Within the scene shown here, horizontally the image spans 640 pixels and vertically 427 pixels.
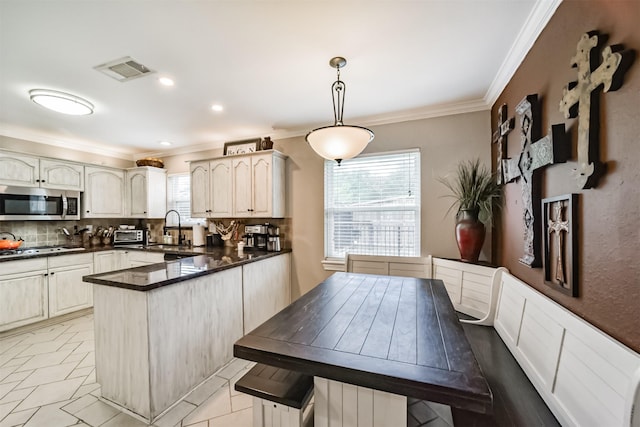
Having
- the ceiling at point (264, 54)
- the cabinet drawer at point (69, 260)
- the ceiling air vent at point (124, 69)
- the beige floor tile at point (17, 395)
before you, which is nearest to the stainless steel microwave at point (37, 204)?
the cabinet drawer at point (69, 260)

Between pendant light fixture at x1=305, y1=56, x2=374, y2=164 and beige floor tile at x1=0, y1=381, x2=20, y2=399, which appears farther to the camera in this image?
beige floor tile at x1=0, y1=381, x2=20, y2=399

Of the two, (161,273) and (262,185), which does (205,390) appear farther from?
(262,185)

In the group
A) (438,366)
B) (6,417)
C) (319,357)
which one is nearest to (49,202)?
(6,417)

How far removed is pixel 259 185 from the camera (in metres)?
3.34

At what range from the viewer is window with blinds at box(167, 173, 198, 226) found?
4.29 metres

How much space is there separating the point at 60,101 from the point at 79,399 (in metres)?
2.61

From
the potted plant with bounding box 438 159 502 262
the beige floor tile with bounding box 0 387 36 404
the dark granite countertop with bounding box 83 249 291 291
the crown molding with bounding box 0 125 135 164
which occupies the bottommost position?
the beige floor tile with bounding box 0 387 36 404

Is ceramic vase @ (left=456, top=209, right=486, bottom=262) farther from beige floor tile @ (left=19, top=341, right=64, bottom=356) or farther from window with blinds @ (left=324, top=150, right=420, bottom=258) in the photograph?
beige floor tile @ (left=19, top=341, right=64, bottom=356)

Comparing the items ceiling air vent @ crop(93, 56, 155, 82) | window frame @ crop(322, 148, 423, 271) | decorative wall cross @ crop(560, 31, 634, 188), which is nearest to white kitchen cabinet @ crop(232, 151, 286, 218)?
window frame @ crop(322, 148, 423, 271)

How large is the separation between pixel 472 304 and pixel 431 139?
5.72ft

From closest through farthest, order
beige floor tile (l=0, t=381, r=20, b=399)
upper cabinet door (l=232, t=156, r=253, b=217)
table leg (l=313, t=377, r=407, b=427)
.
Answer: table leg (l=313, t=377, r=407, b=427) → beige floor tile (l=0, t=381, r=20, b=399) → upper cabinet door (l=232, t=156, r=253, b=217)

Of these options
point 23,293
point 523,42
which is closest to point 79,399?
point 23,293

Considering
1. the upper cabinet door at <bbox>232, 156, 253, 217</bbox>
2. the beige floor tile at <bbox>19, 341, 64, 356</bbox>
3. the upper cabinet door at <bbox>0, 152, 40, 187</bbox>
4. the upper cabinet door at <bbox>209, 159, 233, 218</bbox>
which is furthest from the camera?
the upper cabinet door at <bbox>209, 159, 233, 218</bbox>

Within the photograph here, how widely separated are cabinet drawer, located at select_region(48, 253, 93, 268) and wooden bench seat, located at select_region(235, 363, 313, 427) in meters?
3.52
